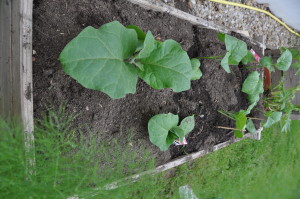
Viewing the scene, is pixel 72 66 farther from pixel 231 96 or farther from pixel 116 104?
pixel 231 96

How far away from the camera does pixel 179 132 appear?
144 cm

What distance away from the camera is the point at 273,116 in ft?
6.91

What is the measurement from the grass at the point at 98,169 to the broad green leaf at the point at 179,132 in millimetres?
184

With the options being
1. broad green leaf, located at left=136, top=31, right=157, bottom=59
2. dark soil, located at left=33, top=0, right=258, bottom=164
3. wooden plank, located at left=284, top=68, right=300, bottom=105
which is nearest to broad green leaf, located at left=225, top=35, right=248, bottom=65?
dark soil, located at left=33, top=0, right=258, bottom=164

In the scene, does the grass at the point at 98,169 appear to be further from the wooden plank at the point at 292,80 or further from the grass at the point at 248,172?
the wooden plank at the point at 292,80

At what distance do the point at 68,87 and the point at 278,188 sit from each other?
1.55 meters

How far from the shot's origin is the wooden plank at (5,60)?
3.05 feet

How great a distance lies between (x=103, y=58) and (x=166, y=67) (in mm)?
313

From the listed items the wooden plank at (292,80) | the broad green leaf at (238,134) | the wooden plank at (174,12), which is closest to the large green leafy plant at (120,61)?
the wooden plank at (174,12)

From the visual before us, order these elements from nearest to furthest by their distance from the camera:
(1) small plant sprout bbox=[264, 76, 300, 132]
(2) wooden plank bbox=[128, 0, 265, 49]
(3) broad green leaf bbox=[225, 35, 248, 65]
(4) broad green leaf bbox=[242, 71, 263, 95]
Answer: (2) wooden plank bbox=[128, 0, 265, 49] → (3) broad green leaf bbox=[225, 35, 248, 65] → (4) broad green leaf bbox=[242, 71, 263, 95] → (1) small plant sprout bbox=[264, 76, 300, 132]

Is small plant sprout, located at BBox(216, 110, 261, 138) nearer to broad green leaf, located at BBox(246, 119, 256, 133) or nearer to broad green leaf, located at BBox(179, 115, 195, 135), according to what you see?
broad green leaf, located at BBox(246, 119, 256, 133)

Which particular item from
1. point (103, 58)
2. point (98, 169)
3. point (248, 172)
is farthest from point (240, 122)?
point (248, 172)

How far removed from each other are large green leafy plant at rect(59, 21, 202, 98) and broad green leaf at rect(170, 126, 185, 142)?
11.3 inches

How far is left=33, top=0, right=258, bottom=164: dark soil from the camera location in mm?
1056
